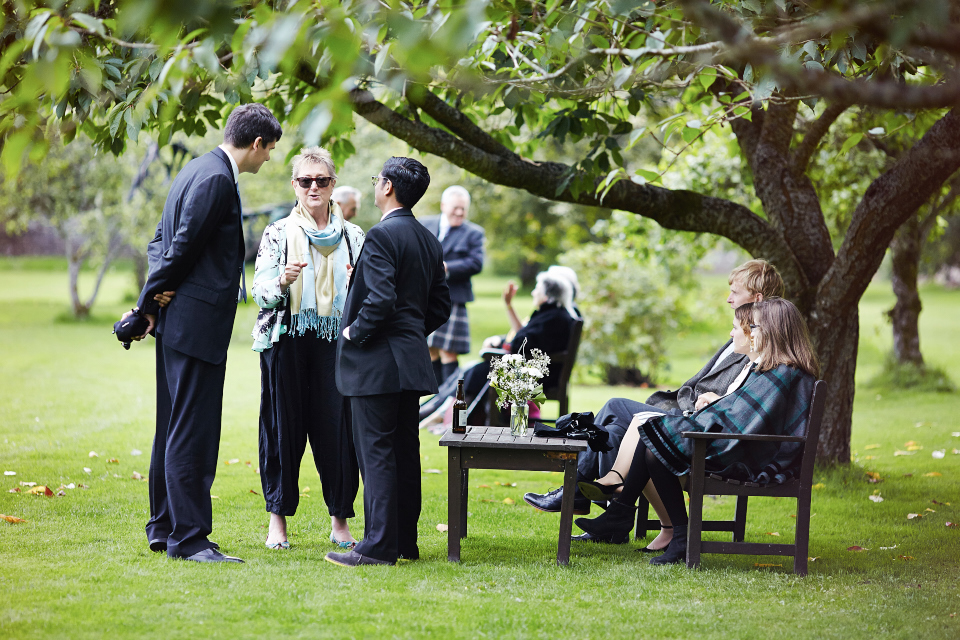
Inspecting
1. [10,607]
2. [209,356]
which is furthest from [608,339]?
[10,607]

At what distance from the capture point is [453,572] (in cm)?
444

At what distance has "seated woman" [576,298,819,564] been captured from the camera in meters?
4.53

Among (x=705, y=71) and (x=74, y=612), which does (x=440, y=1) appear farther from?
(x=74, y=612)

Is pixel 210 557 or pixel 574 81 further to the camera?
pixel 574 81

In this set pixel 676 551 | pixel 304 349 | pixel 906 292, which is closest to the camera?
pixel 676 551

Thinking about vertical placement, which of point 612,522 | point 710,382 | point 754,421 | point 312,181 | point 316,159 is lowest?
point 612,522

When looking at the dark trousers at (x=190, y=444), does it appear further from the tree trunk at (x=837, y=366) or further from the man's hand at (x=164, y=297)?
the tree trunk at (x=837, y=366)

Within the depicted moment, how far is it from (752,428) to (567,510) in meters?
1.00

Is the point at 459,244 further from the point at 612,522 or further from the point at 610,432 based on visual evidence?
the point at 612,522

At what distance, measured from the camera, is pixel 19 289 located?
32.6m

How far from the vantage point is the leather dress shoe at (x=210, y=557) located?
4.37 meters

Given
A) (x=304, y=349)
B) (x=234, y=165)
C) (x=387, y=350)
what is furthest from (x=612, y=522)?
(x=234, y=165)

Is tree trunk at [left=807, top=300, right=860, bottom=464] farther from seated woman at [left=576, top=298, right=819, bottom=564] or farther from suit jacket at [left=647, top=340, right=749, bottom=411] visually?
seated woman at [left=576, top=298, right=819, bottom=564]

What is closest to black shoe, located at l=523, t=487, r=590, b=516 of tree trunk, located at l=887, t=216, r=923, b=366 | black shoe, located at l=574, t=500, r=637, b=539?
black shoe, located at l=574, t=500, r=637, b=539
